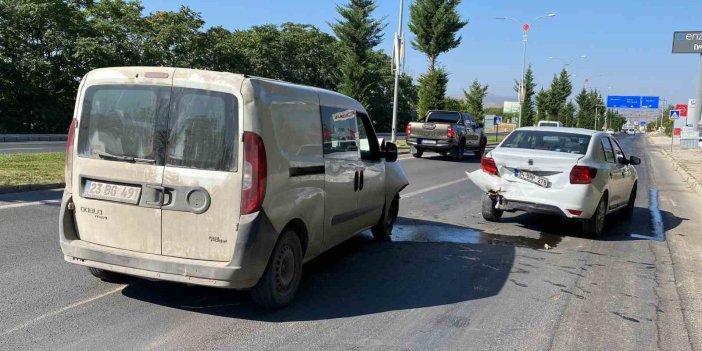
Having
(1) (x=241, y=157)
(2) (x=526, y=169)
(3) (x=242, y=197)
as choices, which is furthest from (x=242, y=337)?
(2) (x=526, y=169)

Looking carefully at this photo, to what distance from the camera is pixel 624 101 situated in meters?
82.2

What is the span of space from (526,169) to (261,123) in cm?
521

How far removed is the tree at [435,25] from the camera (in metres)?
38.4

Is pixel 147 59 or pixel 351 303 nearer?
pixel 351 303

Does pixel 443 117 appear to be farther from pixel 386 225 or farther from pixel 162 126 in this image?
pixel 162 126

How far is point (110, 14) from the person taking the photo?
→ 38.8 meters

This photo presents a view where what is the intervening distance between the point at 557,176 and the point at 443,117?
16563 mm

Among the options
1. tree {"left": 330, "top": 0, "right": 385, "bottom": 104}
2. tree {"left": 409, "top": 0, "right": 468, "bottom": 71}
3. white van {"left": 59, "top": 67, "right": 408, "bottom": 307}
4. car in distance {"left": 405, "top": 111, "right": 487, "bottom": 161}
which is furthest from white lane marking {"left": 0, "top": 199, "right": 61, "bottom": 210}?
tree {"left": 409, "top": 0, "right": 468, "bottom": 71}

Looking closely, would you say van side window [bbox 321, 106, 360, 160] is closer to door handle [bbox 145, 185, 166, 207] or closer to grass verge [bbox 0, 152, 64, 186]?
door handle [bbox 145, 185, 166, 207]

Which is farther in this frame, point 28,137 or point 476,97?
point 476,97

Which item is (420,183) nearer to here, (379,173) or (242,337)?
(379,173)

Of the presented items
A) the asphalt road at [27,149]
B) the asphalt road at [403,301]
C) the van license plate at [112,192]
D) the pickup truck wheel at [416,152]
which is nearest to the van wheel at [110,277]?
the asphalt road at [403,301]

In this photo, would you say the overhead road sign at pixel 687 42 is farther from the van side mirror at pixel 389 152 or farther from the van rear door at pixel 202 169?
the van rear door at pixel 202 169

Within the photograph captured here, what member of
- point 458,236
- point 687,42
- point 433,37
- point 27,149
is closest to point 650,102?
point 687,42
